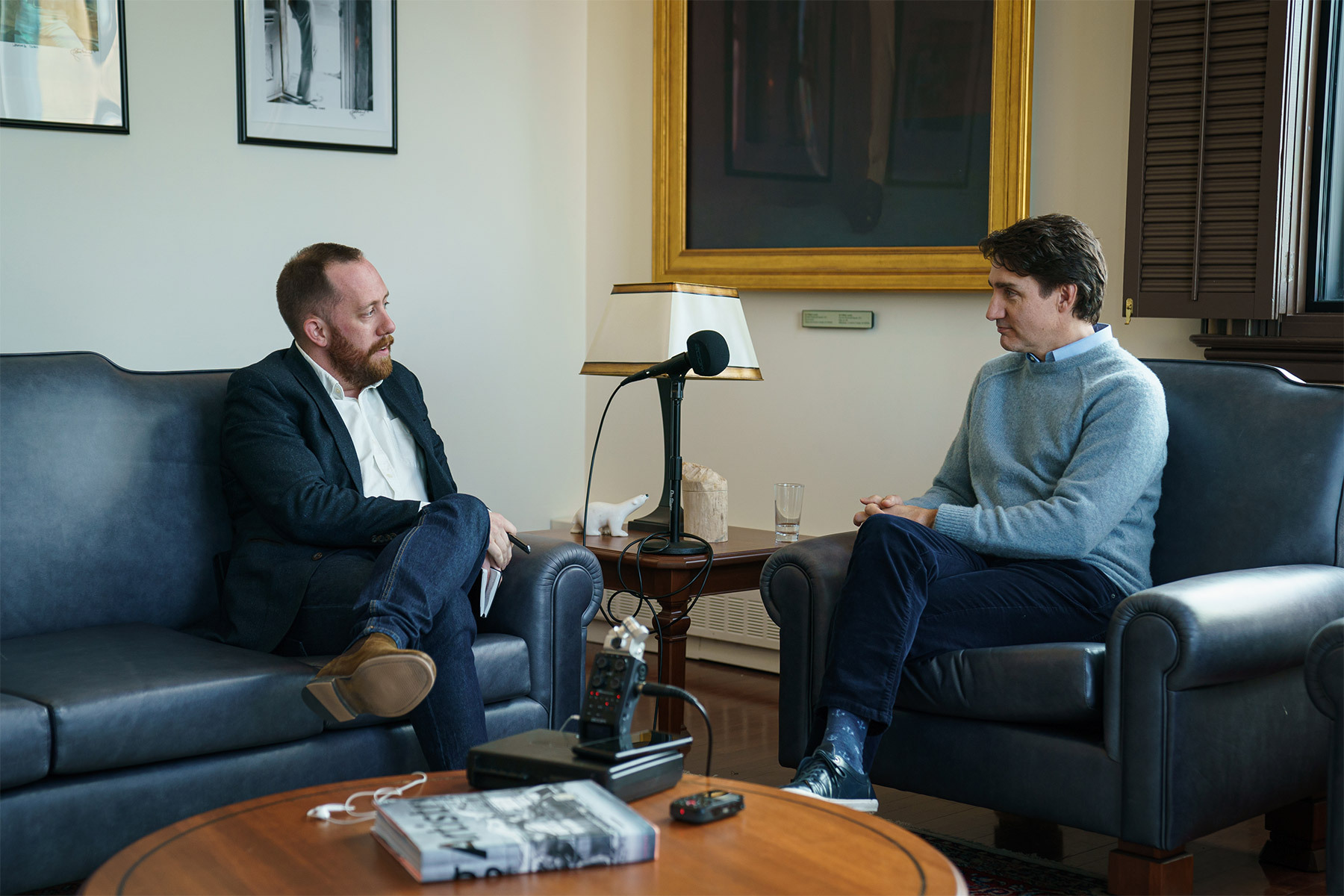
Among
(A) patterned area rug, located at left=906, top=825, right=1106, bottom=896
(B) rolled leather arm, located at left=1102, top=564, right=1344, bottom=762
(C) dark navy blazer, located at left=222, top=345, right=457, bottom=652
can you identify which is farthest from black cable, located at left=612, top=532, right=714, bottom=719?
(B) rolled leather arm, located at left=1102, top=564, right=1344, bottom=762

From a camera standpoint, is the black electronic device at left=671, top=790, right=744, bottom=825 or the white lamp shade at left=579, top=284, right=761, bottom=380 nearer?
the black electronic device at left=671, top=790, right=744, bottom=825

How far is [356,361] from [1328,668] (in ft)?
5.96

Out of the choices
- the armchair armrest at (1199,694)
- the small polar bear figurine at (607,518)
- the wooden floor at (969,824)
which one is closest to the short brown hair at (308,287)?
the small polar bear figurine at (607,518)

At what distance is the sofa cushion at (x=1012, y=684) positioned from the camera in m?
2.01

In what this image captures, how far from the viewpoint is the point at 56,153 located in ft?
10.0

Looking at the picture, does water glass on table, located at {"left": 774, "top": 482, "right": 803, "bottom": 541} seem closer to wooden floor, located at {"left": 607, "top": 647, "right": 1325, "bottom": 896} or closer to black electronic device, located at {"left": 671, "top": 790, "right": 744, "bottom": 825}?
wooden floor, located at {"left": 607, "top": 647, "right": 1325, "bottom": 896}

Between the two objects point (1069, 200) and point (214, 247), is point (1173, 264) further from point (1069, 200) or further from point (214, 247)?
point (214, 247)

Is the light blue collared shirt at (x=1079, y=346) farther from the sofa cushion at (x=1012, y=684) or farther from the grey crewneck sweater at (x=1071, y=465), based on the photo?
the sofa cushion at (x=1012, y=684)

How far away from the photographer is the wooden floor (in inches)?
86.8

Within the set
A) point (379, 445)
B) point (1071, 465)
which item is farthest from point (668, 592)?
point (1071, 465)

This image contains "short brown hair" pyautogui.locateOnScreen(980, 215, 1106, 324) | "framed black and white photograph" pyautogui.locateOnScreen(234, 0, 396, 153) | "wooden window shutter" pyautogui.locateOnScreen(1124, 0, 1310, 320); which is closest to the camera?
"short brown hair" pyautogui.locateOnScreen(980, 215, 1106, 324)

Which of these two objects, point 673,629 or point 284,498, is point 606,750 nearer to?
point 284,498

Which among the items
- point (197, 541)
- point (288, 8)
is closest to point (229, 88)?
point (288, 8)

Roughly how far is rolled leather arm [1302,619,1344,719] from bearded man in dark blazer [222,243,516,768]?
1232mm
